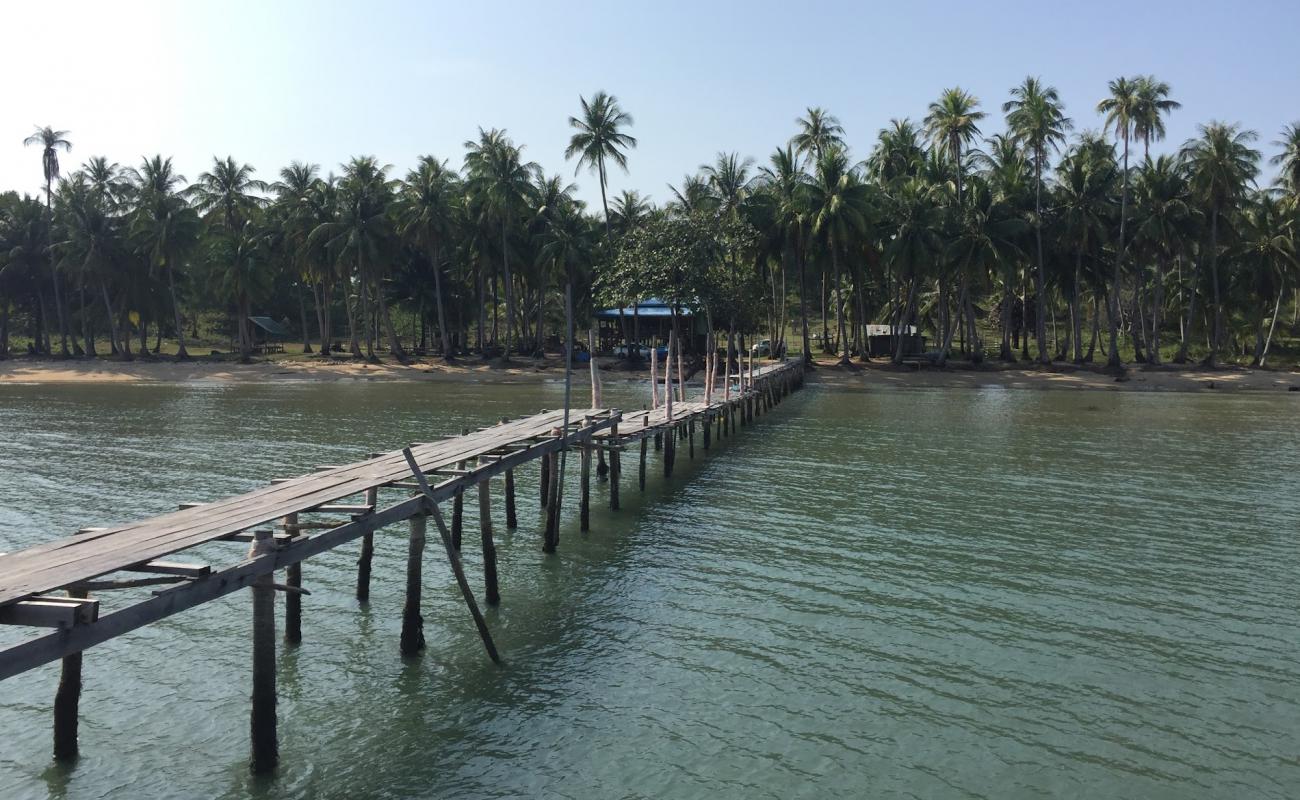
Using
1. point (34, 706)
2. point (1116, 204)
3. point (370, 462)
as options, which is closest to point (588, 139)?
point (1116, 204)

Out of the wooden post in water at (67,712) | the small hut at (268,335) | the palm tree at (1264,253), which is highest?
the palm tree at (1264,253)

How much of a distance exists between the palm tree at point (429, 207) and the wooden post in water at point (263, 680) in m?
51.5

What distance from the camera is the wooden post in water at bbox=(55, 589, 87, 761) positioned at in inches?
334

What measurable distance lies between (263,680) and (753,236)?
1920 inches

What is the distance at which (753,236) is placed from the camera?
54.8m

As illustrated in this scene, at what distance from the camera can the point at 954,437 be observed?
31172 mm

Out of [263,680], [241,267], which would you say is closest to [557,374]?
[241,267]

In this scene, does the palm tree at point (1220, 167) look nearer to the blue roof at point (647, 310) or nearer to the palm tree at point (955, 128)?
the palm tree at point (955, 128)

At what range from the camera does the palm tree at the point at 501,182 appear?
188 ft

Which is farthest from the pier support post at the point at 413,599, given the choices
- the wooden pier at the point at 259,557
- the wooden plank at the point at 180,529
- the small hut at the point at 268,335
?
the small hut at the point at 268,335

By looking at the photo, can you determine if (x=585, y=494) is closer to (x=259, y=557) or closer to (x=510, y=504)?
(x=510, y=504)

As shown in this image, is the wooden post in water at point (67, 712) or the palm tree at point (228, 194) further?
the palm tree at point (228, 194)

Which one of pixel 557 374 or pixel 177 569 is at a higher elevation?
Answer: pixel 177 569

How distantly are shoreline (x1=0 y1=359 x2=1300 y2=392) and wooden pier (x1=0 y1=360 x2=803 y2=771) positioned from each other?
1574 inches
